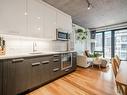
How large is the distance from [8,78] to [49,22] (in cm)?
207

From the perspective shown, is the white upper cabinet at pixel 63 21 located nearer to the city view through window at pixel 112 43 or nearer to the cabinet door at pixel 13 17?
the cabinet door at pixel 13 17

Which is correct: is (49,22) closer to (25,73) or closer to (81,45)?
(25,73)

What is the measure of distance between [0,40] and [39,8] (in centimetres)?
138

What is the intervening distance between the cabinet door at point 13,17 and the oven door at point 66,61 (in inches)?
62.5

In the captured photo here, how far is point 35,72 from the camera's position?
97.7 inches

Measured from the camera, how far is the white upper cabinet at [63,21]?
3777 millimetres

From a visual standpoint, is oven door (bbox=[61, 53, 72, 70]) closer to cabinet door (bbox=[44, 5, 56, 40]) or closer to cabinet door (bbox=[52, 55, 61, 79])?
cabinet door (bbox=[52, 55, 61, 79])

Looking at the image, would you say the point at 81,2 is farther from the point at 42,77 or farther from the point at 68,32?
the point at 42,77

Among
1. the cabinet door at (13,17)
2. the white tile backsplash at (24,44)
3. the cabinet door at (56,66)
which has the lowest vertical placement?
the cabinet door at (56,66)

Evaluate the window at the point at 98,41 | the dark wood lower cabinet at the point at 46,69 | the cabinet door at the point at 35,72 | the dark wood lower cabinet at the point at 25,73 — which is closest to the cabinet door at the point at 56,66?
the dark wood lower cabinet at the point at 25,73

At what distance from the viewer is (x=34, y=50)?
10.4 ft

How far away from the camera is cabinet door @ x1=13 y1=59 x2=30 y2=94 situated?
208 cm

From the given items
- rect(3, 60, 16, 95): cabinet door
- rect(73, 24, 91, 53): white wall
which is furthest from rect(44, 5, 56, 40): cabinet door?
rect(73, 24, 91, 53): white wall

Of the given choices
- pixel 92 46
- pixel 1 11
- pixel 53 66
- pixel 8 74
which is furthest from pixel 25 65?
pixel 92 46
